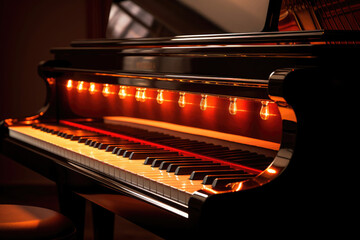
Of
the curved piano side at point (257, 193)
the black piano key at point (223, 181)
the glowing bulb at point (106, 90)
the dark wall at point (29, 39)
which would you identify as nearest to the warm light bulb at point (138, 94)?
the glowing bulb at point (106, 90)

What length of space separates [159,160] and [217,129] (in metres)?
0.29

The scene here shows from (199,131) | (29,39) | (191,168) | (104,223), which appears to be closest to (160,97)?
(199,131)

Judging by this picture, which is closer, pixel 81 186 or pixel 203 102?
pixel 203 102

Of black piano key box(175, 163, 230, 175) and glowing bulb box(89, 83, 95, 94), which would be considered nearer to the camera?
black piano key box(175, 163, 230, 175)

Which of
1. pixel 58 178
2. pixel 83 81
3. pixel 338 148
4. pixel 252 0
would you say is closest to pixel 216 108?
pixel 252 0

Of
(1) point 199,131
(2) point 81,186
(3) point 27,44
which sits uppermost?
(3) point 27,44

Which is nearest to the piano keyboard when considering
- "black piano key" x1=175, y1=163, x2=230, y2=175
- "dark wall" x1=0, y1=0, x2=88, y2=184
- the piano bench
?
"black piano key" x1=175, y1=163, x2=230, y2=175

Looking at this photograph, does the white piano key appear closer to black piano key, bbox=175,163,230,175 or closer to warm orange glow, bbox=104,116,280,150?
black piano key, bbox=175,163,230,175

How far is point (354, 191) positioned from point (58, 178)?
1524mm

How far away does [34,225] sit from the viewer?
2219 millimetres

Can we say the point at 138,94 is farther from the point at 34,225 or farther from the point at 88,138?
the point at 34,225

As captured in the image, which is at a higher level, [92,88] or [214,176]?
[92,88]

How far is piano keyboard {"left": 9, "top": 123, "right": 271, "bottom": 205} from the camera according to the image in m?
1.78

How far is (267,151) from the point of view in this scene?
1.92 m
